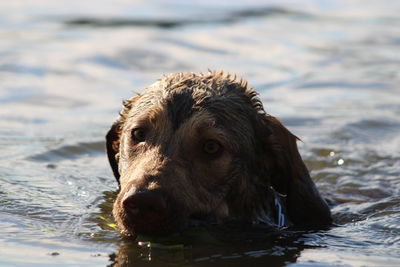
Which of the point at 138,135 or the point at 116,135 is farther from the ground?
the point at 116,135

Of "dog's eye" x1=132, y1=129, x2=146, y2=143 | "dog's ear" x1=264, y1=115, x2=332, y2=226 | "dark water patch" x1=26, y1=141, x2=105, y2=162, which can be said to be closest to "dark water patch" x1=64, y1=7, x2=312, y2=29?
"dark water patch" x1=26, y1=141, x2=105, y2=162

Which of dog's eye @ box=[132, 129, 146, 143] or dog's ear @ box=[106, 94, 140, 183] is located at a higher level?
dog's ear @ box=[106, 94, 140, 183]

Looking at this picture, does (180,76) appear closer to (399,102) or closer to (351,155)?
(351,155)

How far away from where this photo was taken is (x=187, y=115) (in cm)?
702

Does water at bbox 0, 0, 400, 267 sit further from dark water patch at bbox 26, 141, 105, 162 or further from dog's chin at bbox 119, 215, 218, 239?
dog's chin at bbox 119, 215, 218, 239

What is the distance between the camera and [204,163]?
22.7ft

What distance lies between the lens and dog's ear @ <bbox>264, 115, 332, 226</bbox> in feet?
25.2

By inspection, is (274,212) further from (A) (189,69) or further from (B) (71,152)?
(A) (189,69)

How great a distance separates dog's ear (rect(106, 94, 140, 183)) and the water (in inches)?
17.0

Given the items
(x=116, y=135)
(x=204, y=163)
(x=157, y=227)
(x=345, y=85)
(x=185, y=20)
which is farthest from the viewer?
(x=185, y=20)

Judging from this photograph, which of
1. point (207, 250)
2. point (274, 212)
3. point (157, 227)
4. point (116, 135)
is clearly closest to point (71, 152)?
point (116, 135)

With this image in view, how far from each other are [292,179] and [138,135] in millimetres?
1427

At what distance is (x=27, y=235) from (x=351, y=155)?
16.3 feet

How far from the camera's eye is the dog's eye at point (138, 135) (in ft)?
23.4
